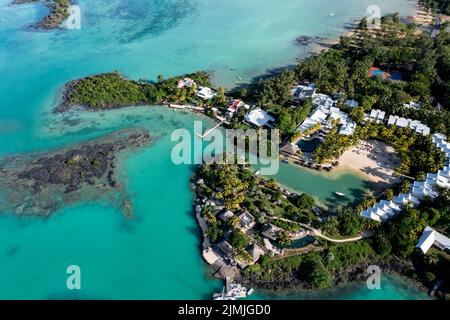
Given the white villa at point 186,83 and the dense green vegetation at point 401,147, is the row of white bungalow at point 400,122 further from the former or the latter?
the white villa at point 186,83

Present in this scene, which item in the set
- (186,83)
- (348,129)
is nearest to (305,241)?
(348,129)

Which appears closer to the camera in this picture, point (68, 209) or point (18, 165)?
point (68, 209)

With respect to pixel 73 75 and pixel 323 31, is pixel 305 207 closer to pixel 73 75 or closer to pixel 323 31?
pixel 73 75

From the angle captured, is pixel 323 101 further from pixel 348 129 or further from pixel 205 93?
pixel 205 93

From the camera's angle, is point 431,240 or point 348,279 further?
point 431,240

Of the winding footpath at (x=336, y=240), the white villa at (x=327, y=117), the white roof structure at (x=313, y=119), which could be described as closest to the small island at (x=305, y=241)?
the winding footpath at (x=336, y=240)

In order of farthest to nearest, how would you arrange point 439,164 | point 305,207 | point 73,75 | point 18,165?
1. point 73,75
2. point 18,165
3. point 439,164
4. point 305,207

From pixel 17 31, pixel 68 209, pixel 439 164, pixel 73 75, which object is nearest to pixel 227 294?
pixel 68 209
